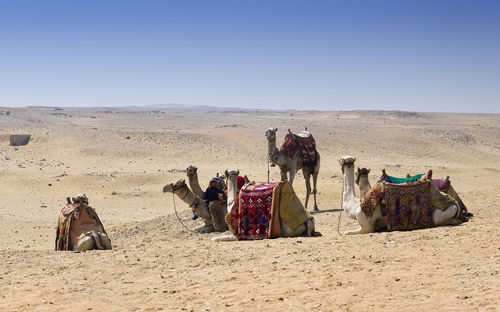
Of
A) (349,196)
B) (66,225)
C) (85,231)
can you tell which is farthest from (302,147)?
(66,225)

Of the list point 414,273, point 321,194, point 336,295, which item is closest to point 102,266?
point 336,295

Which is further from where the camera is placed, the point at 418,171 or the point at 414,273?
the point at 418,171

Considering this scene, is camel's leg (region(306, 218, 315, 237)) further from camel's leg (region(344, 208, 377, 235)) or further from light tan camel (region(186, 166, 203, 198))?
light tan camel (region(186, 166, 203, 198))

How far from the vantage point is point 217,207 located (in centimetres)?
1205

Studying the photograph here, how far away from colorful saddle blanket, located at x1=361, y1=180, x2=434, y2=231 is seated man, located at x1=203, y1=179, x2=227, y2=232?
378cm

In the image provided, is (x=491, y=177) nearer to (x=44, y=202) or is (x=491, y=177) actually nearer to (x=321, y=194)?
(x=321, y=194)

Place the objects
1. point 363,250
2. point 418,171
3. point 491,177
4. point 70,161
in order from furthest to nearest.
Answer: point 70,161
point 418,171
point 491,177
point 363,250

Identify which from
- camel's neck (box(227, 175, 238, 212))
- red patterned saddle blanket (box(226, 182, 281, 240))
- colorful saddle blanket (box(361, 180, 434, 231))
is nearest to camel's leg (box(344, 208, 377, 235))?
colorful saddle blanket (box(361, 180, 434, 231))

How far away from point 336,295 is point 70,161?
2926 centimetres

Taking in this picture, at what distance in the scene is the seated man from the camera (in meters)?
12.0

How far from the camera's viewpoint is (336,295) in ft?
20.3

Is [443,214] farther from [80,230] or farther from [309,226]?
[80,230]

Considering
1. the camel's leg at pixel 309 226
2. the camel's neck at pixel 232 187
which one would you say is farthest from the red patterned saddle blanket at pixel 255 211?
the camel's neck at pixel 232 187

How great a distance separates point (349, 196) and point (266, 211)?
1.61 m
